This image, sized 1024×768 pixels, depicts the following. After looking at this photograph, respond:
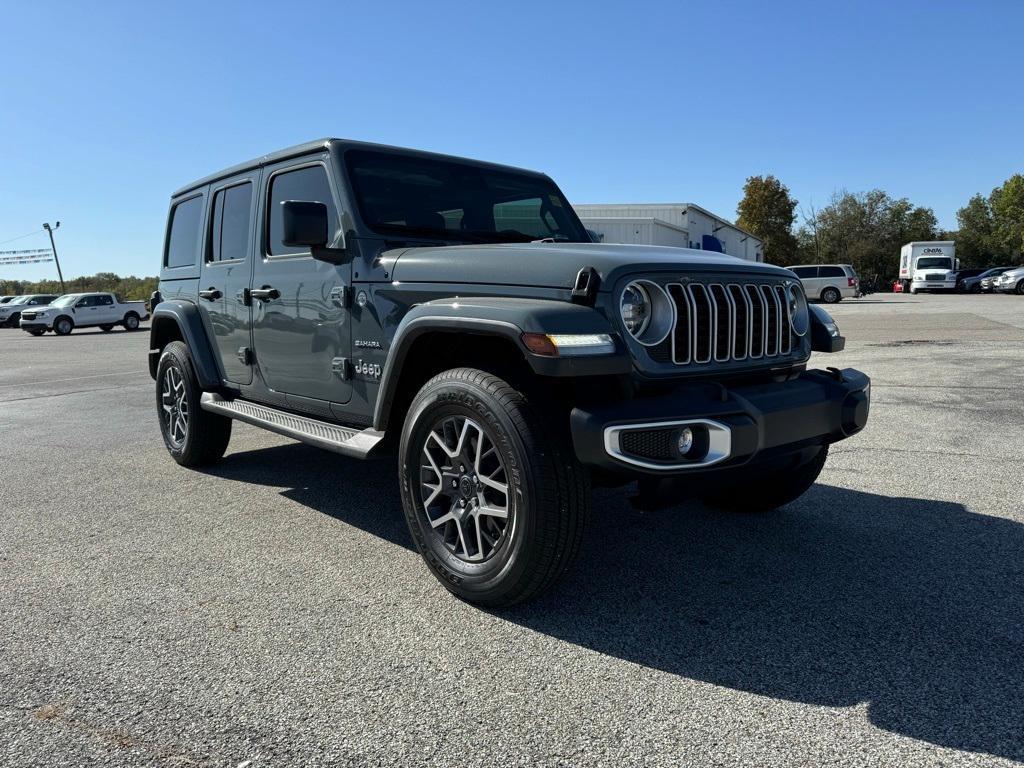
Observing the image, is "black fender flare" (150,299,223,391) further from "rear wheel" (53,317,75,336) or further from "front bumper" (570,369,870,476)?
"rear wheel" (53,317,75,336)

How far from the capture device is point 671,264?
295 cm

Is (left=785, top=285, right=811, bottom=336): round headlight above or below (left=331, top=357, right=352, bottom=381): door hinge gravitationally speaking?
above

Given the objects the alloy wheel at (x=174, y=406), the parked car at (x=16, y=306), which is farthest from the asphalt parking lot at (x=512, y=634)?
the parked car at (x=16, y=306)

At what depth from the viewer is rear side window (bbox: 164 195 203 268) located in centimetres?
550

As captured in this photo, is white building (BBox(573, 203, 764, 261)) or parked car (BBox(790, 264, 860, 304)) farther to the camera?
parked car (BBox(790, 264, 860, 304))

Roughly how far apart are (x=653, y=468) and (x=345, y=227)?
2075 mm

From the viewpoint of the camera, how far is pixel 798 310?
3602 millimetres

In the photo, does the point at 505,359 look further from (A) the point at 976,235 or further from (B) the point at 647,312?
(A) the point at 976,235

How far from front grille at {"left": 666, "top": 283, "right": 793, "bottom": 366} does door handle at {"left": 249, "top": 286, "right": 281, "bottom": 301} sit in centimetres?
236

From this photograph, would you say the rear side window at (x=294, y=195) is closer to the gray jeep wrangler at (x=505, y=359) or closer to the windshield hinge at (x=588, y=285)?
the gray jeep wrangler at (x=505, y=359)

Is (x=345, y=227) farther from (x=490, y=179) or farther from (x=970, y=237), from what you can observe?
(x=970, y=237)

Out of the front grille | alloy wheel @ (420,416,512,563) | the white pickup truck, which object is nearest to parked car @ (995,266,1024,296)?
the white pickup truck

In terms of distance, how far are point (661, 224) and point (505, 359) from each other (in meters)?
30.9

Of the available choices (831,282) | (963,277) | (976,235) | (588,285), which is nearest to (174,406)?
(588,285)
